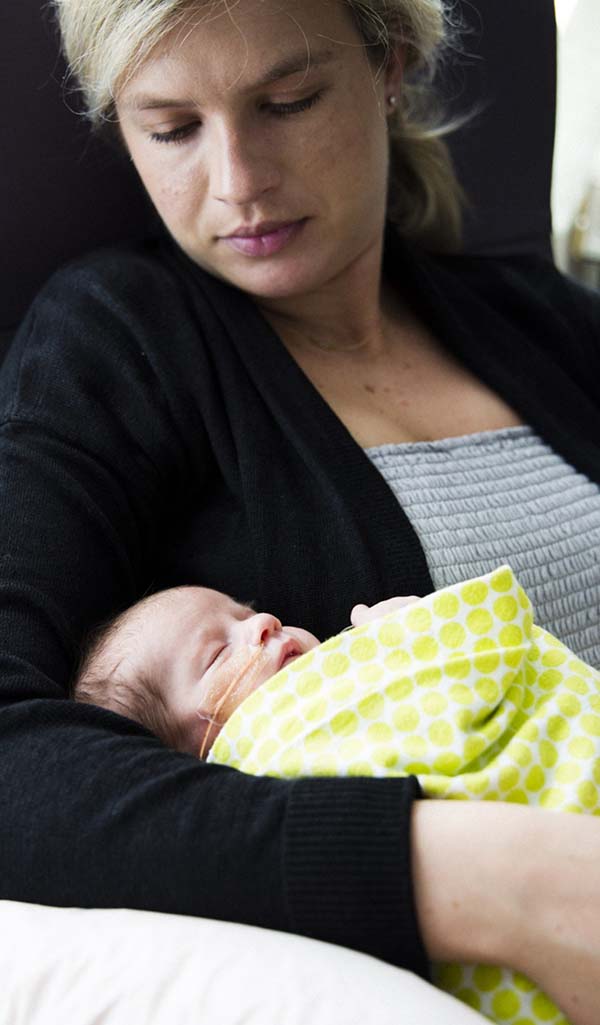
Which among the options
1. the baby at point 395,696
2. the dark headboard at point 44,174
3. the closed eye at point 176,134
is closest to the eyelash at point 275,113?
the closed eye at point 176,134

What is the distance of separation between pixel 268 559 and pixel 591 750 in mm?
388

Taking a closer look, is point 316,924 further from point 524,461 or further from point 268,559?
point 524,461

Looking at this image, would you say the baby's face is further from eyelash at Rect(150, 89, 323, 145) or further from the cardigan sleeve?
eyelash at Rect(150, 89, 323, 145)

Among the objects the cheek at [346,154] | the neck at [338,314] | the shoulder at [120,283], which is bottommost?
the neck at [338,314]

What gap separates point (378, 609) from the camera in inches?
40.2

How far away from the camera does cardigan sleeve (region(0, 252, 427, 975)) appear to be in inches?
30.2

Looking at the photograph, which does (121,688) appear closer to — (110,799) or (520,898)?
(110,799)

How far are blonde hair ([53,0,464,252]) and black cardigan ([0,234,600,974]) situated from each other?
156 millimetres

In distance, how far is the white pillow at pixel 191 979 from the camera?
0.70 metres

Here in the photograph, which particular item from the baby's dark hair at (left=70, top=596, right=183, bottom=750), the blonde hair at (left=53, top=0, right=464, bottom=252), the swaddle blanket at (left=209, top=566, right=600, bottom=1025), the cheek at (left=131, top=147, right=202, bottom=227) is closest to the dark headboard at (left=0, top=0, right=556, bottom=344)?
the blonde hair at (left=53, top=0, right=464, bottom=252)

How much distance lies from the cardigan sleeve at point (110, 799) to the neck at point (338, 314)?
351 millimetres

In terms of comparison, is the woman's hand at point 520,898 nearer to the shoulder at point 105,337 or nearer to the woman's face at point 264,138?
the shoulder at point 105,337

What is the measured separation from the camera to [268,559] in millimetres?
1127

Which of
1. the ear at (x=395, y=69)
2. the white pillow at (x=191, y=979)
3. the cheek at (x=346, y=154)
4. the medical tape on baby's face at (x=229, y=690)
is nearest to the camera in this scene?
the white pillow at (x=191, y=979)
